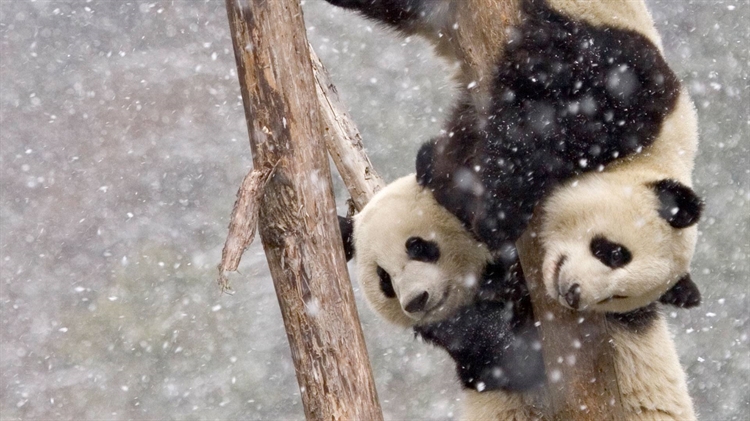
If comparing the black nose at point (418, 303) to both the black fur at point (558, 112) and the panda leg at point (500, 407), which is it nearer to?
the black fur at point (558, 112)

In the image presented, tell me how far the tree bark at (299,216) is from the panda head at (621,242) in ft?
2.03

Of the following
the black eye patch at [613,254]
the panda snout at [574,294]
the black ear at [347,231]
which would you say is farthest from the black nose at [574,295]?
the black ear at [347,231]

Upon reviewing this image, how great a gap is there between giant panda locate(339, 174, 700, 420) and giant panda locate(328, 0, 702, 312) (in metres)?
0.17

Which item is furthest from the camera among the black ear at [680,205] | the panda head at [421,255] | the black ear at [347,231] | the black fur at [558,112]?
the black ear at [347,231]

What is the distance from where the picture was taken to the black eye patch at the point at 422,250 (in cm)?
243

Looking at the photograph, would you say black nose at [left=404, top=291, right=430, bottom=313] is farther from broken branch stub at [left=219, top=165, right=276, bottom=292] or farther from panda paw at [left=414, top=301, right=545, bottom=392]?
broken branch stub at [left=219, top=165, right=276, bottom=292]

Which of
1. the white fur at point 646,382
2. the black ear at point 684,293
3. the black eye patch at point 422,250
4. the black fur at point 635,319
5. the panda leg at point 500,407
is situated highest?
the black eye patch at point 422,250

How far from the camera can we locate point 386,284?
2562mm

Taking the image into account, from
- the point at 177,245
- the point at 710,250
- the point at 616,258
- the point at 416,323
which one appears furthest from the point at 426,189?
the point at 710,250

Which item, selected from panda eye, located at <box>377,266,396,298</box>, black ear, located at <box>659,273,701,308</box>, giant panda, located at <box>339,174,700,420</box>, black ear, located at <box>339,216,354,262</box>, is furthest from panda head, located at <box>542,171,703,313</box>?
black ear, located at <box>339,216,354,262</box>

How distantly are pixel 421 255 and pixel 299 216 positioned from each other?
427mm

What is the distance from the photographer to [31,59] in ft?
18.4

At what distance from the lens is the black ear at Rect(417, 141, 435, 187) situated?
8.04 ft

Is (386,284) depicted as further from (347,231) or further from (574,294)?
(574,294)
